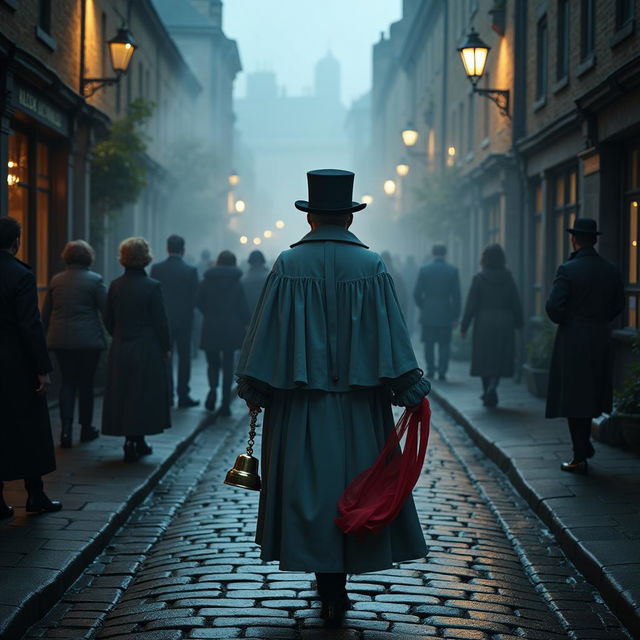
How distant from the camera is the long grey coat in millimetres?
10133

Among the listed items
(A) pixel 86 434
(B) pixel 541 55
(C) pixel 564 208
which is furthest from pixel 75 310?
(B) pixel 541 55

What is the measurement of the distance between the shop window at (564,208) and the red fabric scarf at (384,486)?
35.9 feet

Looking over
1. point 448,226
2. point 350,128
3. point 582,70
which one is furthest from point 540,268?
point 350,128

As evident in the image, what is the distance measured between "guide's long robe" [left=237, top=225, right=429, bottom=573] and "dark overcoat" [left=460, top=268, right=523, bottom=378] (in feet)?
27.6

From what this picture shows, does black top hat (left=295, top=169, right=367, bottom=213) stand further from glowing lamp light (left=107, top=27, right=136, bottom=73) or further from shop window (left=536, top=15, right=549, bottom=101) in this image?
shop window (left=536, top=15, right=549, bottom=101)

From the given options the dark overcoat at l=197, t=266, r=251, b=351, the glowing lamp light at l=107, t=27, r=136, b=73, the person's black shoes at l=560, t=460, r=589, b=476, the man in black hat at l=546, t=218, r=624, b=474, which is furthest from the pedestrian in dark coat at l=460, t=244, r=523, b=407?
the glowing lamp light at l=107, t=27, r=136, b=73

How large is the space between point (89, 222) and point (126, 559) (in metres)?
12.7

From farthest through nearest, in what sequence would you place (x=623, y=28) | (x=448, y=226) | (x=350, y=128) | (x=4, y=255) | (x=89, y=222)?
1. (x=350, y=128)
2. (x=448, y=226)
3. (x=89, y=222)
4. (x=623, y=28)
5. (x=4, y=255)

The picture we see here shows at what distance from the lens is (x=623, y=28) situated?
12609 mm

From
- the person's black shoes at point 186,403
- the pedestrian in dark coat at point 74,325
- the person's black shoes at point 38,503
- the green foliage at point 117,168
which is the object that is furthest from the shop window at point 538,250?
the person's black shoes at point 38,503

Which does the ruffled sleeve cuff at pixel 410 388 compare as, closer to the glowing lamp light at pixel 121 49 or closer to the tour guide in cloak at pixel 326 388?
the tour guide in cloak at pixel 326 388

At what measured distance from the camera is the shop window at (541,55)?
17969 mm

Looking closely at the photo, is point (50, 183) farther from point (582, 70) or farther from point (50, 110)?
point (582, 70)

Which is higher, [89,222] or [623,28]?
[623,28]
